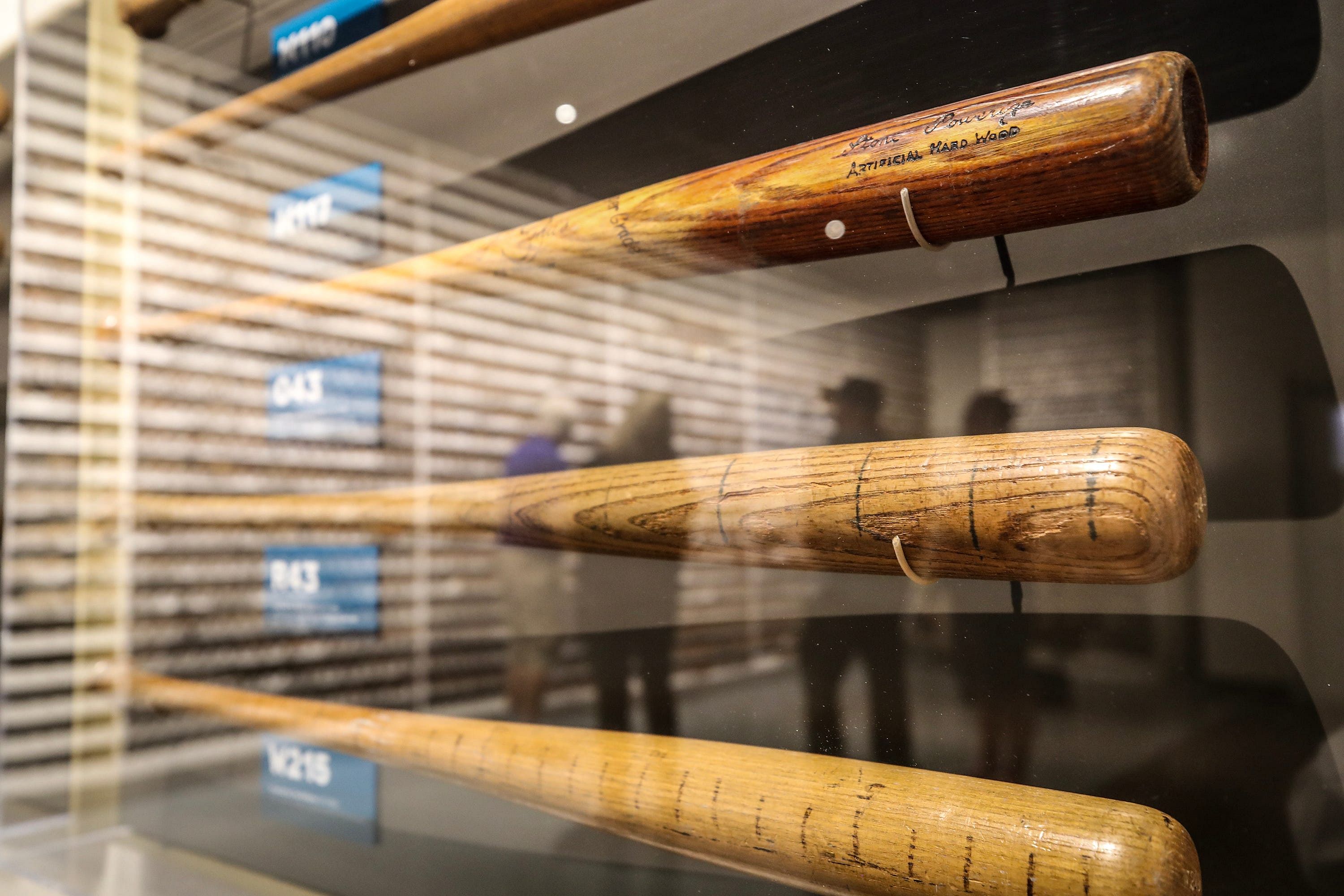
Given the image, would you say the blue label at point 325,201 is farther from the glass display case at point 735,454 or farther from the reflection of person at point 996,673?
the reflection of person at point 996,673

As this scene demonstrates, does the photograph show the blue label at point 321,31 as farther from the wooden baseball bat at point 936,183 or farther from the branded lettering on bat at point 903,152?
the branded lettering on bat at point 903,152

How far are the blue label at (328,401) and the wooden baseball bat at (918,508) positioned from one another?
35cm

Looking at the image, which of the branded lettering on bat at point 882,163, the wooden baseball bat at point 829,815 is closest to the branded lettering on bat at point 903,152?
the branded lettering on bat at point 882,163

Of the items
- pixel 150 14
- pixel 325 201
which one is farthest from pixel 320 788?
pixel 150 14

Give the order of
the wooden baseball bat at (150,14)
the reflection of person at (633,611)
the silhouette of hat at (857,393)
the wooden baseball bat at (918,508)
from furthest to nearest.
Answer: the wooden baseball bat at (150,14)
the reflection of person at (633,611)
the silhouette of hat at (857,393)
the wooden baseball bat at (918,508)

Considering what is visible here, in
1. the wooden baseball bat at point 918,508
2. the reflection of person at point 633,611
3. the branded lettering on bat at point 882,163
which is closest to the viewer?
the wooden baseball bat at point 918,508

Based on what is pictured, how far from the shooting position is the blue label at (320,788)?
3.64 ft

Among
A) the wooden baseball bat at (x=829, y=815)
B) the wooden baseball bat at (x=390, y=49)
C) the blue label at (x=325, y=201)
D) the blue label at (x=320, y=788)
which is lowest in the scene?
the blue label at (x=320, y=788)

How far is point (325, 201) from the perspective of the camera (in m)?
1.18

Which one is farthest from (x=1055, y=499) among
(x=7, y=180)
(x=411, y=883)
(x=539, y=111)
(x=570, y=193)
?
(x=7, y=180)

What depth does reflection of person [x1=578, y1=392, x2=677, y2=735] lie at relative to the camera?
875 millimetres

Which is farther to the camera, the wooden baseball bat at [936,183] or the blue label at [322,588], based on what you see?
the blue label at [322,588]

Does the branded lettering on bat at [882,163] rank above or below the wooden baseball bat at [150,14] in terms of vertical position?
below

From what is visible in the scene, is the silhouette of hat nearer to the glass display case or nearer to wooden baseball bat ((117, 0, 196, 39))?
the glass display case
